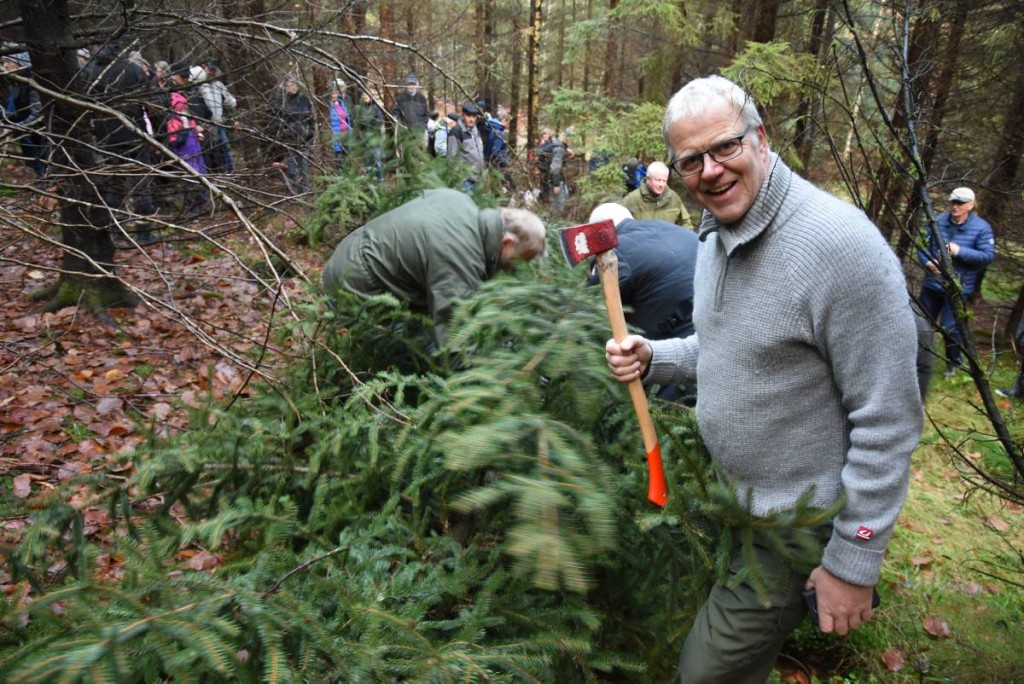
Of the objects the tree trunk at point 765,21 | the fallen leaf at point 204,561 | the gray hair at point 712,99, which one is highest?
the tree trunk at point 765,21

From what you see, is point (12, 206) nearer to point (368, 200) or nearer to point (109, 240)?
point (109, 240)

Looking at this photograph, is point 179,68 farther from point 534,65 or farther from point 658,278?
point 534,65

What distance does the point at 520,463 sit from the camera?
2.00 meters

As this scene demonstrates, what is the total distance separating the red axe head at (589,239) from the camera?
237 centimetres

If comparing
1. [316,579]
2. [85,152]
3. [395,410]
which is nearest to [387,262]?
[395,410]

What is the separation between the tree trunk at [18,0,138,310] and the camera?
A: 472 centimetres

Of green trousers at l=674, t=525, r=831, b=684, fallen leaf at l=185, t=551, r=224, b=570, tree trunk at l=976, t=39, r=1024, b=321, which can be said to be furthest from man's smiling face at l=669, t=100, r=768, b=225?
tree trunk at l=976, t=39, r=1024, b=321

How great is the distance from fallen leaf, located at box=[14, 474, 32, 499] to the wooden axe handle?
3.55 m

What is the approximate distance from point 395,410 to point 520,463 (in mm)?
874

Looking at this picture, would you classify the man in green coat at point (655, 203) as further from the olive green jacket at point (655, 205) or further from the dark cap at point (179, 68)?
the dark cap at point (179, 68)

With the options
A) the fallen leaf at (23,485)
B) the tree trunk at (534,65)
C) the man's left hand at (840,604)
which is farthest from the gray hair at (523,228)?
the tree trunk at (534,65)

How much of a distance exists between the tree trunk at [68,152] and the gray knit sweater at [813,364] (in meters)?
4.13

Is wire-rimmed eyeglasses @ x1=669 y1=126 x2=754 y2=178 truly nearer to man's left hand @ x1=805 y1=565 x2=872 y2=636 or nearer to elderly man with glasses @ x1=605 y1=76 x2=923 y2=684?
elderly man with glasses @ x1=605 y1=76 x2=923 y2=684

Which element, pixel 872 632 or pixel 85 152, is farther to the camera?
pixel 85 152
